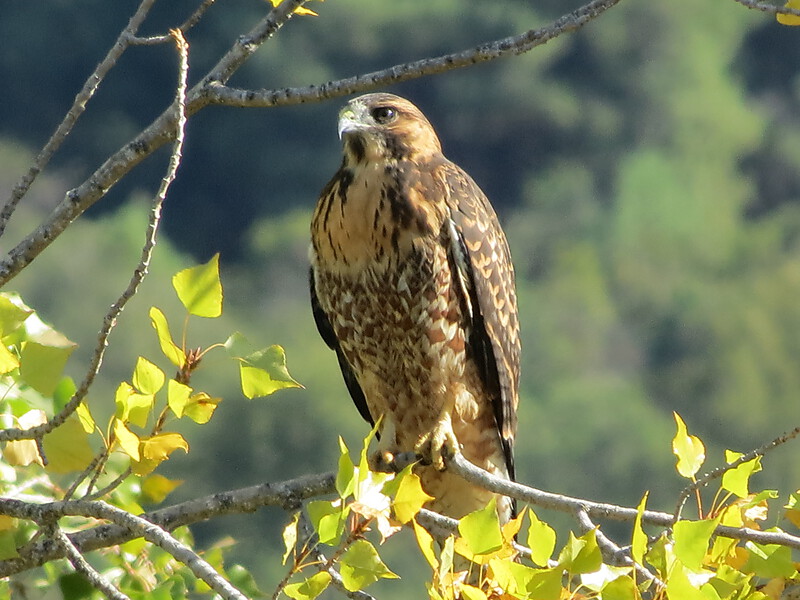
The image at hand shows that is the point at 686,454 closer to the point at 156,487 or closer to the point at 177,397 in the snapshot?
the point at 177,397

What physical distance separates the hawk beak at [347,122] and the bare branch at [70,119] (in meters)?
1.07

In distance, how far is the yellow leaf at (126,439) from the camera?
193 cm

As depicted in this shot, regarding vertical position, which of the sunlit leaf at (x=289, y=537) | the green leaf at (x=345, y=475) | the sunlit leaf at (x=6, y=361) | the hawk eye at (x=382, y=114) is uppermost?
the sunlit leaf at (x=6, y=361)

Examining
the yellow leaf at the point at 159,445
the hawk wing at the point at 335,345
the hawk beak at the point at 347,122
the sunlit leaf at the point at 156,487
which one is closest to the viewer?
the yellow leaf at the point at 159,445

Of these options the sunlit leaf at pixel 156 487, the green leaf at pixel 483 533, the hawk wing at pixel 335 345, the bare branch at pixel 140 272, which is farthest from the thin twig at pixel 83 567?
the hawk wing at pixel 335 345

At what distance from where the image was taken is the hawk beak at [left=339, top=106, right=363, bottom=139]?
134 inches

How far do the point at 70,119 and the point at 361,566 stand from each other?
1027mm

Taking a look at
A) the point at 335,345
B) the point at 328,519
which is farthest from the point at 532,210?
the point at 328,519

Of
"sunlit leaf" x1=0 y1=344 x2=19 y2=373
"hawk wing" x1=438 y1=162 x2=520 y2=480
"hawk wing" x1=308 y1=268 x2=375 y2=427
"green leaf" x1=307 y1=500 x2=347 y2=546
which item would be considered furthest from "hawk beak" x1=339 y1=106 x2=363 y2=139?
"green leaf" x1=307 y1=500 x2=347 y2=546

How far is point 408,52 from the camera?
30.9 m

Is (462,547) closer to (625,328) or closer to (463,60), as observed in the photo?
(463,60)

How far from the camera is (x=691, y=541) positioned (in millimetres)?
1660

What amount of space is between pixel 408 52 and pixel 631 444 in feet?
34.2

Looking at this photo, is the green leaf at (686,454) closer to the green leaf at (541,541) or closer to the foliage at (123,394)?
the green leaf at (541,541)
